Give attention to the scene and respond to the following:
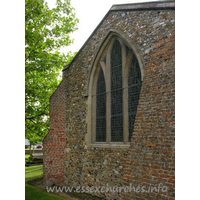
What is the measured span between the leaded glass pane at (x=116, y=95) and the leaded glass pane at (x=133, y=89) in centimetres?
42

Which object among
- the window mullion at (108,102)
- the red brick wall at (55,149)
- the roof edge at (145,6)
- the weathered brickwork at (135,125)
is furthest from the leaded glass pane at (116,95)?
the red brick wall at (55,149)

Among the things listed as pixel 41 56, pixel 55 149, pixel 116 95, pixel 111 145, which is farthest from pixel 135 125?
pixel 41 56

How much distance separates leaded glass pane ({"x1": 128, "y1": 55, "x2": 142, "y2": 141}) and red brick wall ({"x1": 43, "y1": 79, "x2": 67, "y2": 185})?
3913mm

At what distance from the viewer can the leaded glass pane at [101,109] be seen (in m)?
7.80

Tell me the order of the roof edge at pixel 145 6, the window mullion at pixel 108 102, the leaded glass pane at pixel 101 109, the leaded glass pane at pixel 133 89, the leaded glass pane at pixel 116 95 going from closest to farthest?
the roof edge at pixel 145 6 → the leaded glass pane at pixel 133 89 → the leaded glass pane at pixel 116 95 → the window mullion at pixel 108 102 → the leaded glass pane at pixel 101 109

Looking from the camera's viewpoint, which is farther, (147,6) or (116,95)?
(116,95)

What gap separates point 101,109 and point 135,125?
→ 326 cm

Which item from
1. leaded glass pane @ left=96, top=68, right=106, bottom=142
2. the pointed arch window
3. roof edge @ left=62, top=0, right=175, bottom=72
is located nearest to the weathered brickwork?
roof edge @ left=62, top=0, right=175, bottom=72

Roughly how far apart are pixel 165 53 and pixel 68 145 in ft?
A: 20.4

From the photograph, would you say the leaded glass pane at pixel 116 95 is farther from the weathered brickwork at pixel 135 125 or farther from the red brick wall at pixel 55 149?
the red brick wall at pixel 55 149

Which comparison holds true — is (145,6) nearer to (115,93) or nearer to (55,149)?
(115,93)

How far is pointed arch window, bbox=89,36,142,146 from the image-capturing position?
6773mm

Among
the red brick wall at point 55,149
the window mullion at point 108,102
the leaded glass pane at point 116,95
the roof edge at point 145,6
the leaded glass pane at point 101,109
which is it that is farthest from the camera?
the red brick wall at point 55,149

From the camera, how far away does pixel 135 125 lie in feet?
15.9
